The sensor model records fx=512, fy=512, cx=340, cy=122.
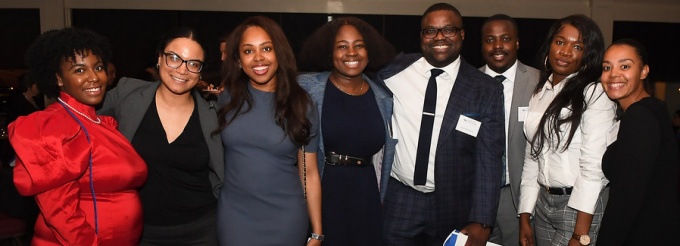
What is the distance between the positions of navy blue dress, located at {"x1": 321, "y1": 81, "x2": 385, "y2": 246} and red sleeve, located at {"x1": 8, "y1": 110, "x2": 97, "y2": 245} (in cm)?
110

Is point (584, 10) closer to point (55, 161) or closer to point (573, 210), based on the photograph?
point (573, 210)

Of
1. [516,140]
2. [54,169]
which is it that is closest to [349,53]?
[516,140]

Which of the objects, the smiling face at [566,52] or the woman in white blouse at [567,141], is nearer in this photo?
the woman in white blouse at [567,141]

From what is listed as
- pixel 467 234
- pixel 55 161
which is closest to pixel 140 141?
pixel 55 161

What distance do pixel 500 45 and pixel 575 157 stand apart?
104cm

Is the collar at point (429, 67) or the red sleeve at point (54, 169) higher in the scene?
the collar at point (429, 67)

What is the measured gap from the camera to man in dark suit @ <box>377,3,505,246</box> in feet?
8.48

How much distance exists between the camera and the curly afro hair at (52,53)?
1.92 m

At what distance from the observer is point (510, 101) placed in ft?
9.71

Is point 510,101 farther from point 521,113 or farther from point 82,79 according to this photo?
point 82,79

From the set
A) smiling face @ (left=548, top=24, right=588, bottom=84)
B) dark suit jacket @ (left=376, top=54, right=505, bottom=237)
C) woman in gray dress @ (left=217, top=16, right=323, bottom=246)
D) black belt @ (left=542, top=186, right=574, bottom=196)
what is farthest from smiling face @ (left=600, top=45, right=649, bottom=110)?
woman in gray dress @ (left=217, top=16, right=323, bottom=246)

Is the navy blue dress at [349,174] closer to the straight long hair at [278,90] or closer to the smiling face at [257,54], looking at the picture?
the straight long hair at [278,90]

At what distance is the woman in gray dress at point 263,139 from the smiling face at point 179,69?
17cm

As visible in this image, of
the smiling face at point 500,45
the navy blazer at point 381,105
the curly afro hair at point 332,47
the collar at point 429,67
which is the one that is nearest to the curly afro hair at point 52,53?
the navy blazer at point 381,105
